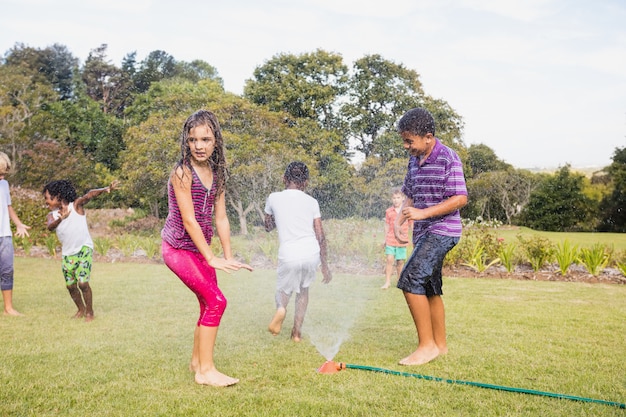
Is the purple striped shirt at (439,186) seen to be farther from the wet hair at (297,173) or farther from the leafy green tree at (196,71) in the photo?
the leafy green tree at (196,71)

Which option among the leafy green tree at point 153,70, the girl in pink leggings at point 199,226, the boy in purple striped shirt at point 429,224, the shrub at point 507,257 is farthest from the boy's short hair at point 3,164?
the leafy green tree at point 153,70

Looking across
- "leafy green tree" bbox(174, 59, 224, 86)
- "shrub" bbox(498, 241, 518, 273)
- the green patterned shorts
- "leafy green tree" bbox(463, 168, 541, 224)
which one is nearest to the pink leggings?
the green patterned shorts

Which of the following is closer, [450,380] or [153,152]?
[450,380]

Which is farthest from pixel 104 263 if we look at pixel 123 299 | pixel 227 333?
pixel 227 333

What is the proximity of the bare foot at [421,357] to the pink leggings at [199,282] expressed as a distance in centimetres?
146

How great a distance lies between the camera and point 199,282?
3656 millimetres

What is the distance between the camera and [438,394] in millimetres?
3393

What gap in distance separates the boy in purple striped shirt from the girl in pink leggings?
1.42m

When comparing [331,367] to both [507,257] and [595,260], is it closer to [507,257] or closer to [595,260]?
[507,257]

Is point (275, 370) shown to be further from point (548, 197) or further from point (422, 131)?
point (548, 197)

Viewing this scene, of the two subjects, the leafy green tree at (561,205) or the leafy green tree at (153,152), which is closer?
the leafy green tree at (153,152)

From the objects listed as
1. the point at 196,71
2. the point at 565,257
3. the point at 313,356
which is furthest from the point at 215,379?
the point at 196,71

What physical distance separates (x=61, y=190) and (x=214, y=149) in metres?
3.04

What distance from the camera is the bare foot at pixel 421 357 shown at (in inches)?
160
